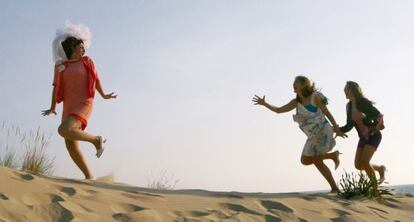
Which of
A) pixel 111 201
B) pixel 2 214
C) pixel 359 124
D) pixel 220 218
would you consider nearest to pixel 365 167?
pixel 359 124

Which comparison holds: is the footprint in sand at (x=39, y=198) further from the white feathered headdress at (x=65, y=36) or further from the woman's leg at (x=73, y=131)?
the white feathered headdress at (x=65, y=36)

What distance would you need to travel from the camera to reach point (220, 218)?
153 inches

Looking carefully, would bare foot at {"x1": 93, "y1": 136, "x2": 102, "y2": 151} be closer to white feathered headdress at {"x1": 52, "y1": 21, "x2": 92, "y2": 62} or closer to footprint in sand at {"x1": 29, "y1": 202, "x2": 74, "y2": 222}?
white feathered headdress at {"x1": 52, "y1": 21, "x2": 92, "y2": 62}

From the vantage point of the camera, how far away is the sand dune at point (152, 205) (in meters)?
3.41

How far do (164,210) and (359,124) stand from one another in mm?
3574

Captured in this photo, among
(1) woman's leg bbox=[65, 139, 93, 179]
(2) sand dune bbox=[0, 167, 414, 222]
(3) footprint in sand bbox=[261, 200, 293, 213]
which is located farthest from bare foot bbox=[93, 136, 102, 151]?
(3) footprint in sand bbox=[261, 200, 293, 213]

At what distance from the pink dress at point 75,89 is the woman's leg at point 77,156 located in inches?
9.1

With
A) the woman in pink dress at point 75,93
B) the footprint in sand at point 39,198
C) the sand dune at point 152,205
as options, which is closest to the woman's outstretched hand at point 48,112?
the woman in pink dress at point 75,93

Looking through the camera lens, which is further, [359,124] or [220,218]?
[359,124]

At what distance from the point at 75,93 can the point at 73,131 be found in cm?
51

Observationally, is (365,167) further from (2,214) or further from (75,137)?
(2,214)

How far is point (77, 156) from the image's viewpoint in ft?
18.8

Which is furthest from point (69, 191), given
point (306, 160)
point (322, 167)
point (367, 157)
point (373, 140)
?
point (373, 140)

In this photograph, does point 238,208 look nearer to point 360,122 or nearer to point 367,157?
point 367,157
